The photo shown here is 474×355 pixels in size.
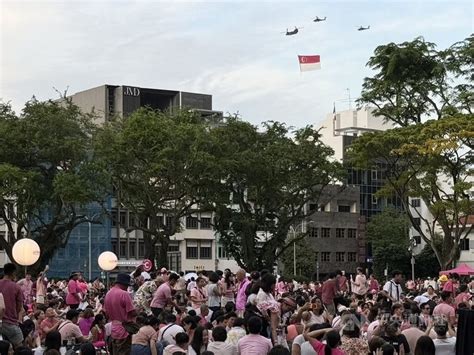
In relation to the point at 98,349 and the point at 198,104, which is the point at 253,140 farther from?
the point at 198,104

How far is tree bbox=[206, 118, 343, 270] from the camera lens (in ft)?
160

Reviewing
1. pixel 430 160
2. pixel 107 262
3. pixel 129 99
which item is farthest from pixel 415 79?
pixel 129 99

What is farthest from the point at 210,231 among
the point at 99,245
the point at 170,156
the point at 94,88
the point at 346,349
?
the point at 346,349

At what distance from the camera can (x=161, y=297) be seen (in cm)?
1869

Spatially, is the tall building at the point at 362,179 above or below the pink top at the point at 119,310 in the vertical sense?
above

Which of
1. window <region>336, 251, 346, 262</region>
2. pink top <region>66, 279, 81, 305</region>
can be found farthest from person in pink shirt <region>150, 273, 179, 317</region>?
window <region>336, 251, 346, 262</region>

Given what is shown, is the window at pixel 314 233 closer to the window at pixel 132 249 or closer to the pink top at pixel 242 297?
the window at pixel 132 249

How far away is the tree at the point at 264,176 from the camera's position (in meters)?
48.8

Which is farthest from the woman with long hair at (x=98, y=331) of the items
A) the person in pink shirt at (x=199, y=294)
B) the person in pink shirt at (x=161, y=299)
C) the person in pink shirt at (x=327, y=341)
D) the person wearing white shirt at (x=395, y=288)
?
the person wearing white shirt at (x=395, y=288)

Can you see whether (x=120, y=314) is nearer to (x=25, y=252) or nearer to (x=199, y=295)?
(x=199, y=295)

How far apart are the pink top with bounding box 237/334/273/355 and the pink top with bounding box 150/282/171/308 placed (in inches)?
250

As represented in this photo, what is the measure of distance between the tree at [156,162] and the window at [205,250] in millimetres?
37935

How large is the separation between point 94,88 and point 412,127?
4903 centimetres

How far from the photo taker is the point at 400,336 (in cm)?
1341
